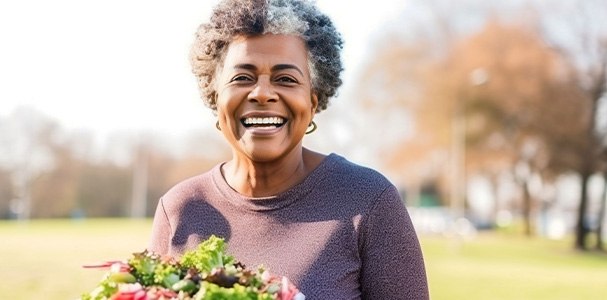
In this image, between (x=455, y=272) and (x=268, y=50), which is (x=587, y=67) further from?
(x=268, y=50)

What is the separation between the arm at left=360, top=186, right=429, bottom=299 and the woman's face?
0.32 meters

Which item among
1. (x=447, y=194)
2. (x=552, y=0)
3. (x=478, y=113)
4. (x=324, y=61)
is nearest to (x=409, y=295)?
(x=324, y=61)

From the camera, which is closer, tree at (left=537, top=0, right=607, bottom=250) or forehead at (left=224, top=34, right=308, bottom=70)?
forehead at (left=224, top=34, right=308, bottom=70)

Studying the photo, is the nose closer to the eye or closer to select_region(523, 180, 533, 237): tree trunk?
the eye

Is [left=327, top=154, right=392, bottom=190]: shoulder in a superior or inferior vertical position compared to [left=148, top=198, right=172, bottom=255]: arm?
superior

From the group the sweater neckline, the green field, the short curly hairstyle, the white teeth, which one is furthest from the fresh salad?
the green field

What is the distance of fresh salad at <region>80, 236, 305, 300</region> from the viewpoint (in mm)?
1859

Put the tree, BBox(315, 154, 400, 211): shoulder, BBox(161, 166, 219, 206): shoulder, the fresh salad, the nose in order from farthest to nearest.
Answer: the tree < BBox(161, 166, 219, 206): shoulder < BBox(315, 154, 400, 211): shoulder < the nose < the fresh salad

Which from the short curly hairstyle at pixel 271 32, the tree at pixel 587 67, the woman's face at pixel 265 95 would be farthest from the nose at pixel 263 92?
the tree at pixel 587 67

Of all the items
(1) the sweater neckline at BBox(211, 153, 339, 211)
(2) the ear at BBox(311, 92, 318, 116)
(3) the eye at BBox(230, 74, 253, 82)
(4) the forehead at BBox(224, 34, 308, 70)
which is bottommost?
(1) the sweater neckline at BBox(211, 153, 339, 211)

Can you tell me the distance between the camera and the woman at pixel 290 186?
2.69 meters

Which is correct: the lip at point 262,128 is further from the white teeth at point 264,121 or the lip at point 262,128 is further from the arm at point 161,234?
the arm at point 161,234

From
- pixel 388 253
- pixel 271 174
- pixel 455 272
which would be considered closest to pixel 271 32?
pixel 271 174

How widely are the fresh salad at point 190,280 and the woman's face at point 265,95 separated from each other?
23.9 inches
